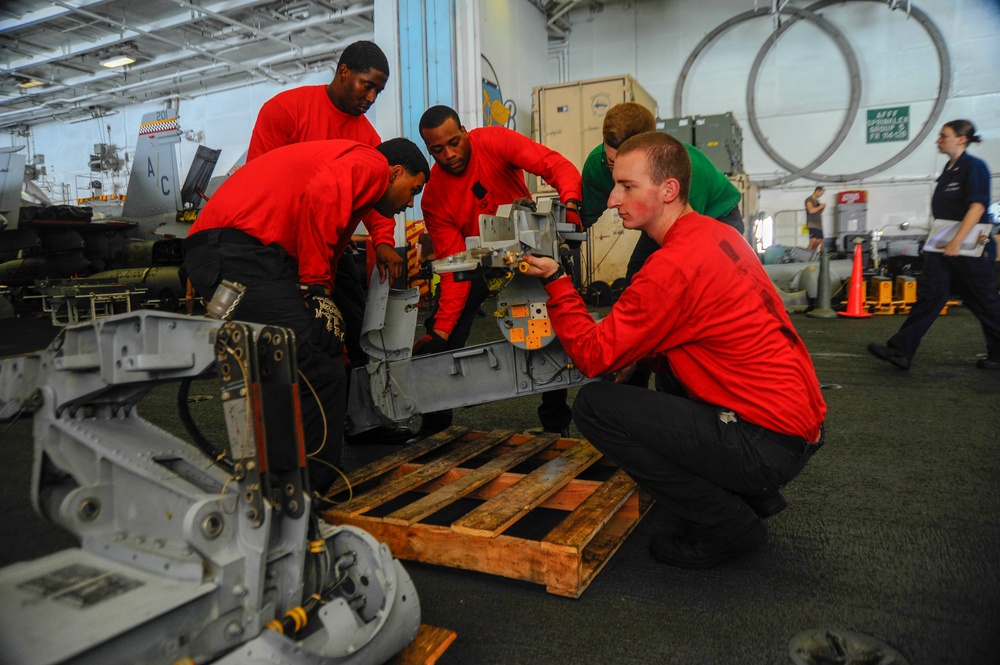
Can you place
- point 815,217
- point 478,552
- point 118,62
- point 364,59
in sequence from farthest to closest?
point 118,62 < point 815,217 < point 364,59 < point 478,552

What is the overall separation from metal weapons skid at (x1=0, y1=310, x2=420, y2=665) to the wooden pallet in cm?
50

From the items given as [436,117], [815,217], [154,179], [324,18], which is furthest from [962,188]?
[154,179]

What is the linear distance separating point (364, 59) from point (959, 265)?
14.7ft

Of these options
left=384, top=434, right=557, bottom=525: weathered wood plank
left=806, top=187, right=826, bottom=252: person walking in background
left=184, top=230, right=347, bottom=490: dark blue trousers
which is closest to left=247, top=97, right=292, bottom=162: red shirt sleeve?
left=184, top=230, right=347, bottom=490: dark blue trousers

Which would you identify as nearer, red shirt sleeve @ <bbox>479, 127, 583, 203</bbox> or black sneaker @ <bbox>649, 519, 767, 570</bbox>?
black sneaker @ <bbox>649, 519, 767, 570</bbox>

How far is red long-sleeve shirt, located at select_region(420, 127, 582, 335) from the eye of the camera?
3.36 m

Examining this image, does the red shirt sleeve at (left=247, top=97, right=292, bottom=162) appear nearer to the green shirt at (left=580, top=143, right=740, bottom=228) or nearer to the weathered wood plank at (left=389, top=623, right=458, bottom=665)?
the green shirt at (left=580, top=143, right=740, bottom=228)

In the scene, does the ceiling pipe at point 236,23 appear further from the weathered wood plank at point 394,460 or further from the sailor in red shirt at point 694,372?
the sailor in red shirt at point 694,372

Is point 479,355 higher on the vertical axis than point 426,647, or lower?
higher

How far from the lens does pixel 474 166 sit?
3.48m

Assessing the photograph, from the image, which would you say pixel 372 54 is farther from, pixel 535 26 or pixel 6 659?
pixel 535 26

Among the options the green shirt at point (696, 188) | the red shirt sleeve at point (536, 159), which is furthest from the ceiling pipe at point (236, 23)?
the green shirt at point (696, 188)

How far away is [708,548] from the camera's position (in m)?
2.05

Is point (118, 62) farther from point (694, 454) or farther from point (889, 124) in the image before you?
point (694, 454)
